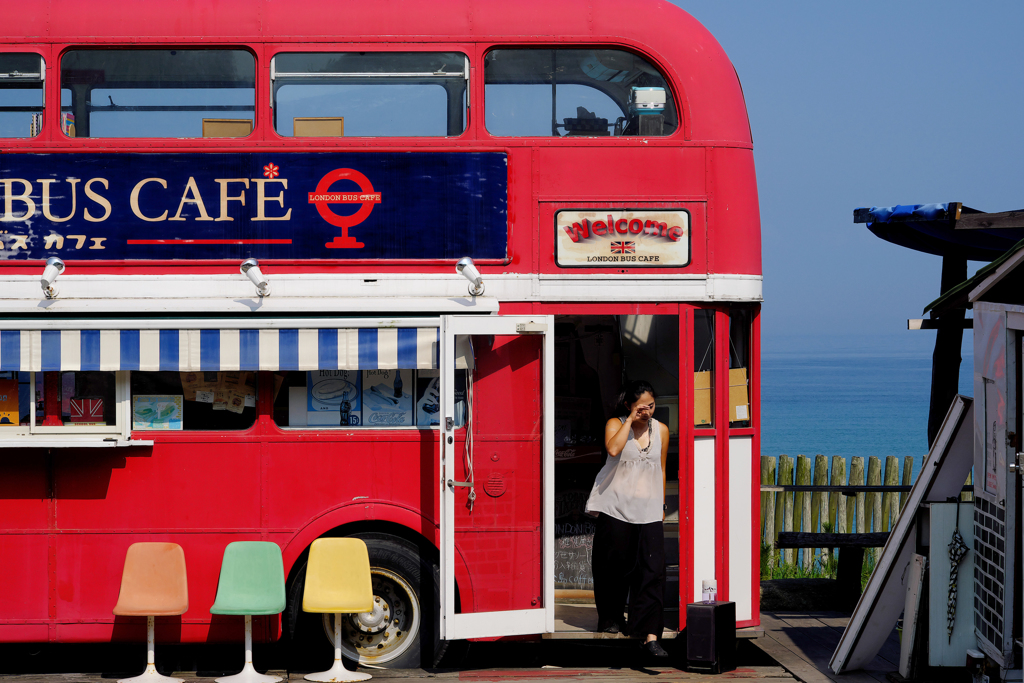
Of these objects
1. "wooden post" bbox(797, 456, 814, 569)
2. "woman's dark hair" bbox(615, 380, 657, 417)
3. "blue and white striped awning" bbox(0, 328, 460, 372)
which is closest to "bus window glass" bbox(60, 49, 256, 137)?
"blue and white striped awning" bbox(0, 328, 460, 372)

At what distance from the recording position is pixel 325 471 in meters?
6.30

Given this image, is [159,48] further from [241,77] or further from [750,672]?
[750,672]

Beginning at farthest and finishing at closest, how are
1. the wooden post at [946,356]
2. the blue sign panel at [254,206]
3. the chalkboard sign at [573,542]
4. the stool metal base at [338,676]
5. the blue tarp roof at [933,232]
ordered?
the wooden post at [946,356], the chalkboard sign at [573,542], the blue tarp roof at [933,232], the blue sign panel at [254,206], the stool metal base at [338,676]

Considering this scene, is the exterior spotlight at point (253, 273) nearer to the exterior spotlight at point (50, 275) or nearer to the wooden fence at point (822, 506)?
the exterior spotlight at point (50, 275)

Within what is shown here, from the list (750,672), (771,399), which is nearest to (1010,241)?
(750,672)

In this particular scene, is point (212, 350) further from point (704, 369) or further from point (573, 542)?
point (573, 542)

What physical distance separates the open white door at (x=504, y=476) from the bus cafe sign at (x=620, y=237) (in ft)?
1.67

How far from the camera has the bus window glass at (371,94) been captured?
247 inches

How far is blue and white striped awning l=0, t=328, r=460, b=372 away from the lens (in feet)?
20.1

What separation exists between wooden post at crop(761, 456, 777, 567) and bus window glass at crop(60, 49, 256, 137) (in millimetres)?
6559

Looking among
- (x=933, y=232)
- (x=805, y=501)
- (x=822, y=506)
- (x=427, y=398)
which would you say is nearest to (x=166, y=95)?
(x=427, y=398)

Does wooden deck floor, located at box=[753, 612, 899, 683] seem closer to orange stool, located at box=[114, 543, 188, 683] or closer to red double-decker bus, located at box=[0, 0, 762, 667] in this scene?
red double-decker bus, located at box=[0, 0, 762, 667]

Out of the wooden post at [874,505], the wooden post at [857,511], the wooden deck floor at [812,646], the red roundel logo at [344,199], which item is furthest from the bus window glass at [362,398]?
the wooden post at [874,505]

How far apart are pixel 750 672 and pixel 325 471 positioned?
312cm
